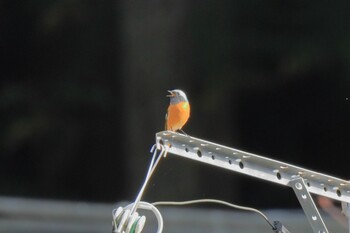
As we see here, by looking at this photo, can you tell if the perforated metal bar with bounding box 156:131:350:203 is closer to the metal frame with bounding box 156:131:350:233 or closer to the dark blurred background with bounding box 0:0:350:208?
the metal frame with bounding box 156:131:350:233

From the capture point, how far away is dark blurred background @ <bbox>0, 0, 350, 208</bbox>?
4.27m

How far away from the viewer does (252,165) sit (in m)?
1.90

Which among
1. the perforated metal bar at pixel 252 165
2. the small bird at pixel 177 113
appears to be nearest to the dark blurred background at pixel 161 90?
the small bird at pixel 177 113

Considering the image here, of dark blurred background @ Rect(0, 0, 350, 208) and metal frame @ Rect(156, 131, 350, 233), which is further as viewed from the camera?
dark blurred background @ Rect(0, 0, 350, 208)

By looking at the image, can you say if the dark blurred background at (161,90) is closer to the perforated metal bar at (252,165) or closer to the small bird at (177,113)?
the small bird at (177,113)

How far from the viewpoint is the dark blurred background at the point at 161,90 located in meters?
4.27

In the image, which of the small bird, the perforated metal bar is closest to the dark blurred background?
the small bird

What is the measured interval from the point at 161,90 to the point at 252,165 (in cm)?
250

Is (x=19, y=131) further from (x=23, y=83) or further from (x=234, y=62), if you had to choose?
(x=234, y=62)

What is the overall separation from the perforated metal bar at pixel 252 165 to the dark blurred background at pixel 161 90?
7.72ft

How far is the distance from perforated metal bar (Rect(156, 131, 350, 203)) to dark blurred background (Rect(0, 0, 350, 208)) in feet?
7.72

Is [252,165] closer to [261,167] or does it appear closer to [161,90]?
[261,167]

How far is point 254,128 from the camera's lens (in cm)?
435

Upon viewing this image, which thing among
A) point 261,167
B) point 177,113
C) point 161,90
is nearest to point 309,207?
point 261,167
